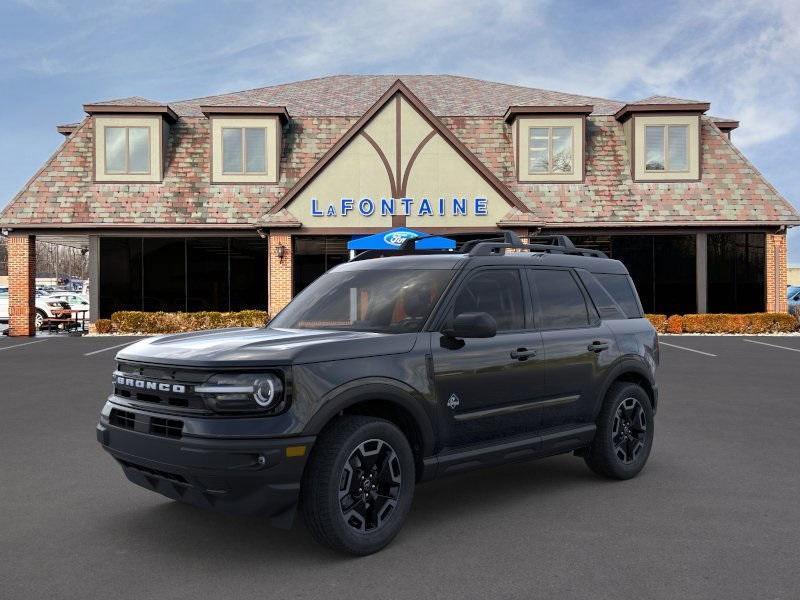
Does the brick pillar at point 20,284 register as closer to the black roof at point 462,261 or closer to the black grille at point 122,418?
Answer: the black roof at point 462,261

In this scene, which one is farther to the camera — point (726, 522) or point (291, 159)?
point (291, 159)

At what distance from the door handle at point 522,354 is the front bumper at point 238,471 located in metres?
1.83

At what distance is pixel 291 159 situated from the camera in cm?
2461

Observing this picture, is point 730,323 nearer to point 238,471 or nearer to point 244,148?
point 244,148

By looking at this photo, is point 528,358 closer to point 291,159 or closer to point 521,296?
point 521,296

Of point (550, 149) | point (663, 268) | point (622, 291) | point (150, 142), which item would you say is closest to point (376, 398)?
point (622, 291)

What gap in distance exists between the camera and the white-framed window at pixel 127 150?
949 inches

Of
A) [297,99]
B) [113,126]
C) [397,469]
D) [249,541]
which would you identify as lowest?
[249,541]

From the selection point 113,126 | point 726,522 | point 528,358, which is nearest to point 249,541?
point 528,358

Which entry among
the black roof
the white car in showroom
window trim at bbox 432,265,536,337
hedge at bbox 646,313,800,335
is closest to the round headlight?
window trim at bbox 432,265,536,337

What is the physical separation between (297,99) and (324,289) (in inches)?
977

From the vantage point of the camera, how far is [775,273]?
24609mm

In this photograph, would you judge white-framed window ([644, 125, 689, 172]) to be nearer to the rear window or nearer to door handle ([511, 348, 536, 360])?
the rear window

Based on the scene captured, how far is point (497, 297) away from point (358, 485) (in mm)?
1906
